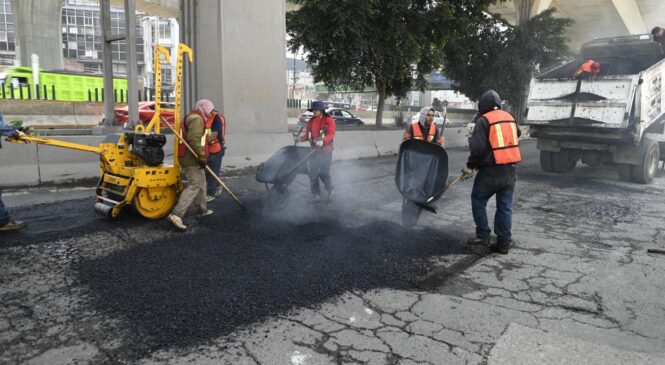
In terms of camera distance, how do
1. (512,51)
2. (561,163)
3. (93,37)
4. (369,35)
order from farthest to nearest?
(93,37), (512,51), (369,35), (561,163)

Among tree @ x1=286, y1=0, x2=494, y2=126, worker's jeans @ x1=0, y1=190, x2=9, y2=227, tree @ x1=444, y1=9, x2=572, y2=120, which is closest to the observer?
worker's jeans @ x1=0, y1=190, x2=9, y2=227

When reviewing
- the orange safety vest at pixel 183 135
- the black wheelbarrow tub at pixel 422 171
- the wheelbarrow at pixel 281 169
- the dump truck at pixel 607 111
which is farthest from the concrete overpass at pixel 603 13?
the orange safety vest at pixel 183 135

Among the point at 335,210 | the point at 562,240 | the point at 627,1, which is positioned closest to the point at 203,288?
the point at 335,210

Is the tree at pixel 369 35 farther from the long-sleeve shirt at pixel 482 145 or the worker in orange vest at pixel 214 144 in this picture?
the long-sleeve shirt at pixel 482 145

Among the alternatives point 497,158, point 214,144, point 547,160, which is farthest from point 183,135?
point 547,160

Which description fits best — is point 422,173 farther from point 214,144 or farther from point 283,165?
point 214,144

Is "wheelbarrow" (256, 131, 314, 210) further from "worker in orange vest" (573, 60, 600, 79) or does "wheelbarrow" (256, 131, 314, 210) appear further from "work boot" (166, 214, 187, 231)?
"worker in orange vest" (573, 60, 600, 79)

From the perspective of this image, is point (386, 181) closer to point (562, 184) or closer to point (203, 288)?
point (562, 184)

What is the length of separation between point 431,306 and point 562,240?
9.44 feet

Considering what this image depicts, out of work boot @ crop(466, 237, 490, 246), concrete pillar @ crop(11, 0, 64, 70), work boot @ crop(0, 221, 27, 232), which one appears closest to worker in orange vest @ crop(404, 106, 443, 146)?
work boot @ crop(466, 237, 490, 246)

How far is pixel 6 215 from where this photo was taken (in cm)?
520

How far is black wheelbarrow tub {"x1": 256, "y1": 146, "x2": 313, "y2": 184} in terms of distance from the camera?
6.29 m

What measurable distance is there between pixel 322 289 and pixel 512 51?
925 inches

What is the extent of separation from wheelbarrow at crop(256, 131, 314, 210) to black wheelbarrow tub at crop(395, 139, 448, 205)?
1580 mm
